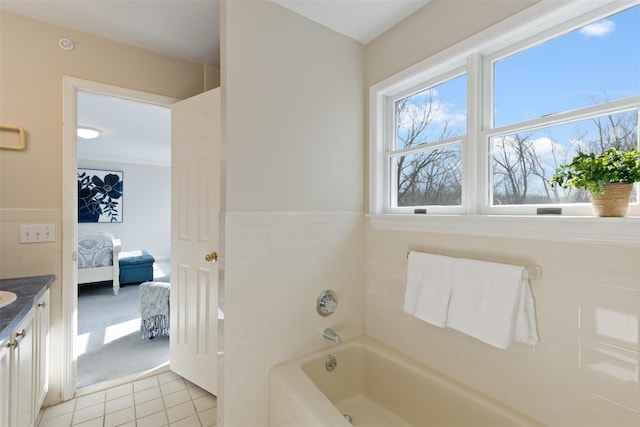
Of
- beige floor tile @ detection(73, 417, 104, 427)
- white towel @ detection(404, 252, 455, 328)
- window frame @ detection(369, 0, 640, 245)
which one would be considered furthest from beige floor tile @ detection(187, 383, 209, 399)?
window frame @ detection(369, 0, 640, 245)

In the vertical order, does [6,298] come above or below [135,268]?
above

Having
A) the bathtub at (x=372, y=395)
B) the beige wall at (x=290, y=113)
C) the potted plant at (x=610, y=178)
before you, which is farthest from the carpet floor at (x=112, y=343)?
the potted plant at (x=610, y=178)

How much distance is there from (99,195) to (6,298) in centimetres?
553

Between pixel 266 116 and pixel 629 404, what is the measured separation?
1918mm

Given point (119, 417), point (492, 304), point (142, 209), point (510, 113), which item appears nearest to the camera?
point (492, 304)

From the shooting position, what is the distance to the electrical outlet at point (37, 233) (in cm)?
189

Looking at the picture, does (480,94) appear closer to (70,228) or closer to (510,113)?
(510,113)

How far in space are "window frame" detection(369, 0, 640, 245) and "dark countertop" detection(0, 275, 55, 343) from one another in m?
1.78

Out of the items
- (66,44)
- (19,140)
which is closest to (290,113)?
(66,44)

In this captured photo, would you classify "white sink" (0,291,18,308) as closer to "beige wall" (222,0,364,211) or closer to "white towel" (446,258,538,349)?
"beige wall" (222,0,364,211)

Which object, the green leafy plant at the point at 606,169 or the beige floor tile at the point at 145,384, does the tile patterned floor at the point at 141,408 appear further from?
the green leafy plant at the point at 606,169

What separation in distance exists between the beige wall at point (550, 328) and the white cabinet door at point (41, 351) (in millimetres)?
2034

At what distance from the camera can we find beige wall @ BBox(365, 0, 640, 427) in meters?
1.07

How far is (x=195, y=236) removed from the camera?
2100 millimetres
